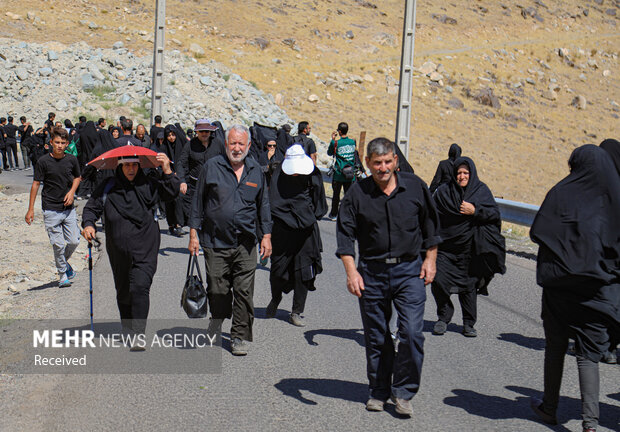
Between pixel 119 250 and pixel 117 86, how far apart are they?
126 feet

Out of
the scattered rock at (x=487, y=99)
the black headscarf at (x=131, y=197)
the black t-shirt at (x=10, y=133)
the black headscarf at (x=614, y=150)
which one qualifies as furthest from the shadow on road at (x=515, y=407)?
the scattered rock at (x=487, y=99)

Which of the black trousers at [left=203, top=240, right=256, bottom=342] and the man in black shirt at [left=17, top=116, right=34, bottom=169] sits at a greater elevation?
the black trousers at [left=203, top=240, right=256, bottom=342]

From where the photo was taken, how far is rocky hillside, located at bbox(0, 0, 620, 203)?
54.7 metres

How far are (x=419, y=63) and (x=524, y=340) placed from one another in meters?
63.8

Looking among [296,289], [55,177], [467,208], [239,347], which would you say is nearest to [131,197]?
[239,347]

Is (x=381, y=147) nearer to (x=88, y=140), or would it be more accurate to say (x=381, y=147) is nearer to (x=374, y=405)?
(x=374, y=405)

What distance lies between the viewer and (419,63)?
6981 centimetres

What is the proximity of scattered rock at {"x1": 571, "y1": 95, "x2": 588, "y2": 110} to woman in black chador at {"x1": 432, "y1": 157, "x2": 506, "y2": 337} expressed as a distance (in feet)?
212

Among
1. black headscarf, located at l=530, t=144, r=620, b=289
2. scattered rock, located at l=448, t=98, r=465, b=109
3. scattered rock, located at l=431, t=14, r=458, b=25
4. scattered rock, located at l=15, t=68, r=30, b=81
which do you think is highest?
scattered rock, located at l=431, t=14, r=458, b=25

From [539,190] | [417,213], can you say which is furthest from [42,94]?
[417,213]

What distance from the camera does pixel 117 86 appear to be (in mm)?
43781

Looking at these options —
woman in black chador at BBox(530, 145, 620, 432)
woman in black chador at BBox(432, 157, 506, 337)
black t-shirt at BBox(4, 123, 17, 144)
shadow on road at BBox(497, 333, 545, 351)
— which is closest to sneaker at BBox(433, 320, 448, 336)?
woman in black chador at BBox(432, 157, 506, 337)

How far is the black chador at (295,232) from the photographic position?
28.4ft

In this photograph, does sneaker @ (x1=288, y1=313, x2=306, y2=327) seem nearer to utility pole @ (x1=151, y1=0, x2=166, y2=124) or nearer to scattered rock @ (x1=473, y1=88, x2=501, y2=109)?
utility pole @ (x1=151, y1=0, x2=166, y2=124)
